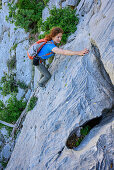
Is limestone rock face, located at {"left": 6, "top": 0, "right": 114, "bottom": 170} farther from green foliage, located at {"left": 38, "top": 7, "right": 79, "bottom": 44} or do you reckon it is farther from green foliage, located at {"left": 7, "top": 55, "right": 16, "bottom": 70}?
green foliage, located at {"left": 7, "top": 55, "right": 16, "bottom": 70}

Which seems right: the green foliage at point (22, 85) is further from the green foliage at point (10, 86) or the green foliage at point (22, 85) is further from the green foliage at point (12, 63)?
the green foliage at point (12, 63)

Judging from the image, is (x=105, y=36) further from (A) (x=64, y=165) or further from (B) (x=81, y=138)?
(A) (x=64, y=165)

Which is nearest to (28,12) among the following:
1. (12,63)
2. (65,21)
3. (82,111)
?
(12,63)

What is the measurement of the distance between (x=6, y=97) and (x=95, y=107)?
12.4m

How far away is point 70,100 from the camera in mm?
5402

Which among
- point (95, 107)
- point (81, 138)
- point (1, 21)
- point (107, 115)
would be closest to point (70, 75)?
point (95, 107)

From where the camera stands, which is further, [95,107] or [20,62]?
[20,62]

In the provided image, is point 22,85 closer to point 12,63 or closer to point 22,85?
point 22,85

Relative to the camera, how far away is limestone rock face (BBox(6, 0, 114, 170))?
3869 mm

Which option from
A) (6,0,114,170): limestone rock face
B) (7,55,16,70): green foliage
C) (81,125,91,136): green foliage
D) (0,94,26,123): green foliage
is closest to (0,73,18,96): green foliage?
(7,55,16,70): green foliage

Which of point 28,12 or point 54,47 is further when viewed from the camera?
point 28,12

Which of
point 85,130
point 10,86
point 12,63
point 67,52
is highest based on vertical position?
point 67,52

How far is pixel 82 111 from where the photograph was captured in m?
4.87

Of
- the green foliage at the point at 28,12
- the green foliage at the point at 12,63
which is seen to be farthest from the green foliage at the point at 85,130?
the green foliage at the point at 12,63
